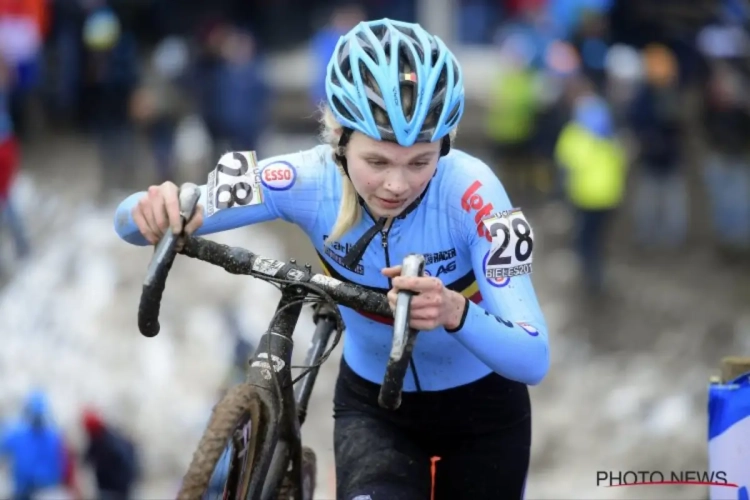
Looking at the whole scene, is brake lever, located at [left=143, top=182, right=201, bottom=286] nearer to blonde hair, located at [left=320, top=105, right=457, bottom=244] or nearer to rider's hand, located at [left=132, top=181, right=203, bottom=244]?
rider's hand, located at [left=132, top=181, right=203, bottom=244]

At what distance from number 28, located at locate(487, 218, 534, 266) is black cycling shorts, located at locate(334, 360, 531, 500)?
26.7 inches

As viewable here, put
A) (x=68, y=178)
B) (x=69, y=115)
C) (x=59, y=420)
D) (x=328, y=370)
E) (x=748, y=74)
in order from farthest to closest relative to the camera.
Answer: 1. (x=69, y=115)
2. (x=68, y=178)
3. (x=748, y=74)
4. (x=328, y=370)
5. (x=59, y=420)

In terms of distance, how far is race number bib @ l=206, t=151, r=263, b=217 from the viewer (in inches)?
199

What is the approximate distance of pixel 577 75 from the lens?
50.3ft

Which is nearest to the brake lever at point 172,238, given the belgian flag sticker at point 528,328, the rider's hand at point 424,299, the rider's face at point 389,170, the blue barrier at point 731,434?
the rider's face at point 389,170

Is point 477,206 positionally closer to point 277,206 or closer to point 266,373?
point 277,206

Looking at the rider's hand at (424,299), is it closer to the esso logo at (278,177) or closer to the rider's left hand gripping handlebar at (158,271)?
the rider's left hand gripping handlebar at (158,271)

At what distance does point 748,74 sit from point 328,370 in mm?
5974

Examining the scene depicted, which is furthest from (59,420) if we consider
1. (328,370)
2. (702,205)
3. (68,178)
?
(702,205)

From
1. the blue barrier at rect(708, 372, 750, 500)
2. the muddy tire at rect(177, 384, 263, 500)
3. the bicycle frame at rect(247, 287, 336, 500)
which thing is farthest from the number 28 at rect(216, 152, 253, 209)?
the blue barrier at rect(708, 372, 750, 500)

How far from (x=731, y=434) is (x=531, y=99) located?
11.4 m

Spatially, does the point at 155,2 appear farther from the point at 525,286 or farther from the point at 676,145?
the point at 525,286

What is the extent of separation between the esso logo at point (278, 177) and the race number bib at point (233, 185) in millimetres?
32

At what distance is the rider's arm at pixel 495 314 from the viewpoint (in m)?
4.52
